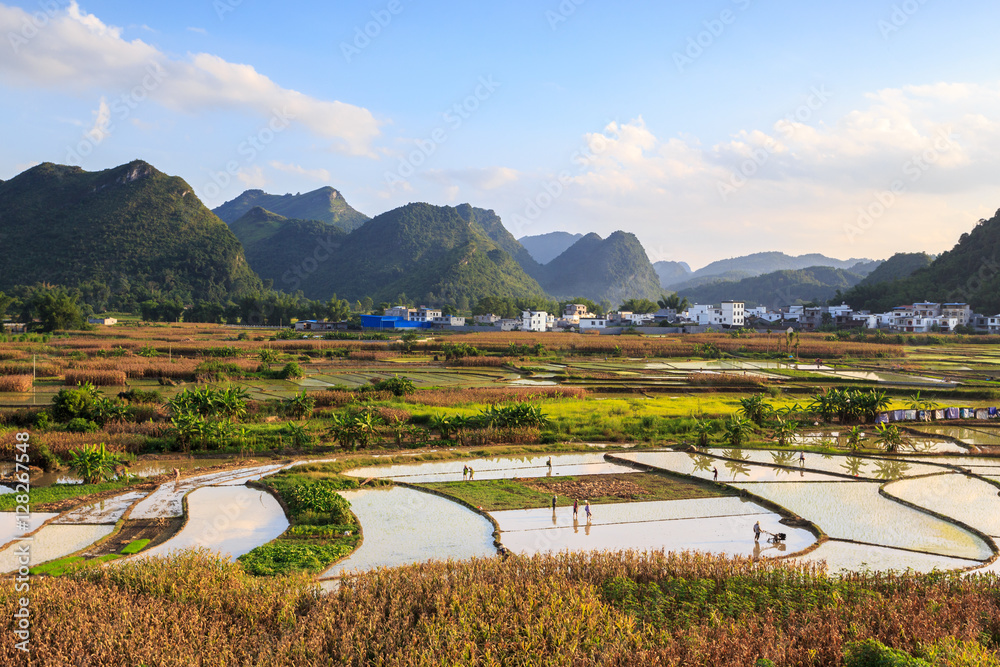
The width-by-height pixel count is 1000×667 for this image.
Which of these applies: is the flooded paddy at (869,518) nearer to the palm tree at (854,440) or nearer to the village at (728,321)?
the palm tree at (854,440)

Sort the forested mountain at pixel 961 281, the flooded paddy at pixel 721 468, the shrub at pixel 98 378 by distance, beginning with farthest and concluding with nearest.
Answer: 1. the forested mountain at pixel 961 281
2. the shrub at pixel 98 378
3. the flooded paddy at pixel 721 468

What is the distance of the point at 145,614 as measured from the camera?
680 cm

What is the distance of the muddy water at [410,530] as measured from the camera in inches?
421

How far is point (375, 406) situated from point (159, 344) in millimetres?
36601

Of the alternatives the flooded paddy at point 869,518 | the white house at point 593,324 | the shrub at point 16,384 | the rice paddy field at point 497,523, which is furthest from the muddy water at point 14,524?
the white house at point 593,324

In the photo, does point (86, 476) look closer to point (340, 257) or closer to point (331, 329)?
point (331, 329)

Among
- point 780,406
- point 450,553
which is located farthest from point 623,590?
point 780,406

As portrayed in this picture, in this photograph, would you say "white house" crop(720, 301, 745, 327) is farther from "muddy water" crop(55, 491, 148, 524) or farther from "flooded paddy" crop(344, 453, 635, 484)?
"muddy water" crop(55, 491, 148, 524)

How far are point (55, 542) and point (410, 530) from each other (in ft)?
22.7

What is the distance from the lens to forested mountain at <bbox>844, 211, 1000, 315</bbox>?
7750cm

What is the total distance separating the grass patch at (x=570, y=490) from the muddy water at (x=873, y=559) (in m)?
3.86

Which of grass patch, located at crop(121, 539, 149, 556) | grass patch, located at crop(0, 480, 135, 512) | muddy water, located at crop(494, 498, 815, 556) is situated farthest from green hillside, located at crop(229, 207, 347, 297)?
muddy water, located at crop(494, 498, 815, 556)

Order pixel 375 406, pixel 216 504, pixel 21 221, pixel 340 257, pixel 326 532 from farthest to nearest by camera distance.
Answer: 1. pixel 340 257
2. pixel 21 221
3. pixel 375 406
4. pixel 216 504
5. pixel 326 532

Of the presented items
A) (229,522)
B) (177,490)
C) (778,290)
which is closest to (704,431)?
(229,522)
